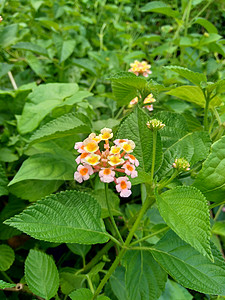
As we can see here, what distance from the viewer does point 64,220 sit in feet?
1.68

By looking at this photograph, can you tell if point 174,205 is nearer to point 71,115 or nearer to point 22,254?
point 71,115

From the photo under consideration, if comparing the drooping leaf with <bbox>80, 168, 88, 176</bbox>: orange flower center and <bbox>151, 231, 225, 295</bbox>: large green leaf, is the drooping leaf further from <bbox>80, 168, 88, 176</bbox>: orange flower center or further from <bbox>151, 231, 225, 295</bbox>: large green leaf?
<bbox>80, 168, 88, 176</bbox>: orange flower center

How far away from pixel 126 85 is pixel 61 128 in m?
0.18

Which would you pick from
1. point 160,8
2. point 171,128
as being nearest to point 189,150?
point 171,128

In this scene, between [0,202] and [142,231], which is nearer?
[142,231]

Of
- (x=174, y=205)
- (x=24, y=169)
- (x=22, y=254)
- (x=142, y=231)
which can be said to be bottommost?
(x=22, y=254)

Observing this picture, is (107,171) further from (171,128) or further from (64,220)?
(171,128)

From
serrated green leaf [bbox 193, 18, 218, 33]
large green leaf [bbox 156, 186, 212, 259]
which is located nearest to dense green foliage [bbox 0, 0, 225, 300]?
large green leaf [bbox 156, 186, 212, 259]

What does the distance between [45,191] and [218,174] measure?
424 millimetres

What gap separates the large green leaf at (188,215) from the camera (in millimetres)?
416

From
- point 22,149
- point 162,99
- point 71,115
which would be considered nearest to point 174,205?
point 71,115

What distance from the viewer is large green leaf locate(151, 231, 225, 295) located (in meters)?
0.49

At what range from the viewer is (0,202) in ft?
2.88

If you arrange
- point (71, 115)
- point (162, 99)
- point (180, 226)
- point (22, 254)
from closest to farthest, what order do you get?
point (180, 226)
point (71, 115)
point (22, 254)
point (162, 99)
